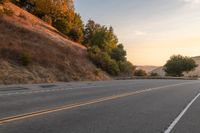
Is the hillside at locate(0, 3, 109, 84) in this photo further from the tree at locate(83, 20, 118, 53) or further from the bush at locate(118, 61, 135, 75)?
the tree at locate(83, 20, 118, 53)

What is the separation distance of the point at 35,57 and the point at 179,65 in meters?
69.3

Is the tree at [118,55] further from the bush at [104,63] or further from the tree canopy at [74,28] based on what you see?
the bush at [104,63]

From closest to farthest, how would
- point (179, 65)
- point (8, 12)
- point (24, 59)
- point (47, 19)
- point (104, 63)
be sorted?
point (24, 59) < point (8, 12) < point (104, 63) < point (47, 19) < point (179, 65)

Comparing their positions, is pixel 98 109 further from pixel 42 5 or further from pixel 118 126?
pixel 42 5

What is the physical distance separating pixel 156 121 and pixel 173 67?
321ft

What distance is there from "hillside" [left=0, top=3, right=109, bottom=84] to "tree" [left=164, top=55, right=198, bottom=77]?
52.9 meters

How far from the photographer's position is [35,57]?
138ft

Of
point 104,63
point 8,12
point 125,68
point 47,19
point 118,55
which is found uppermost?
point 47,19

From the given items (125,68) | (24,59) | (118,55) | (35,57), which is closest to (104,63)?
(125,68)

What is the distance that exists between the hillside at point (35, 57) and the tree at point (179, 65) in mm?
52867

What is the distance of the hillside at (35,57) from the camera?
1414 inches

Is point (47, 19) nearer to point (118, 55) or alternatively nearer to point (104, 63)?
point (118, 55)

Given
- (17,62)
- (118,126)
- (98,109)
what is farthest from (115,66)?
(118,126)

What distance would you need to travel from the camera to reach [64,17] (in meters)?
78.9
